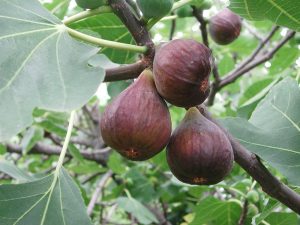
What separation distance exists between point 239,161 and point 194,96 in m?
0.25

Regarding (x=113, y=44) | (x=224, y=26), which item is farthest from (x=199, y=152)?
(x=224, y=26)

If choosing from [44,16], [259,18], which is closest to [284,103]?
[259,18]

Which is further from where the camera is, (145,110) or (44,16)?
(44,16)

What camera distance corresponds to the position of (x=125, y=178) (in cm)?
317

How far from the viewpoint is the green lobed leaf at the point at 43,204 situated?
1383 millimetres

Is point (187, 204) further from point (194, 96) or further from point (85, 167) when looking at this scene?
point (194, 96)

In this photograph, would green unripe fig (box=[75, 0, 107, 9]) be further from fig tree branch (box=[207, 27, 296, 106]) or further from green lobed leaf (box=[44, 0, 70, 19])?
fig tree branch (box=[207, 27, 296, 106])

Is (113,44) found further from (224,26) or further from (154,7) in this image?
(224,26)

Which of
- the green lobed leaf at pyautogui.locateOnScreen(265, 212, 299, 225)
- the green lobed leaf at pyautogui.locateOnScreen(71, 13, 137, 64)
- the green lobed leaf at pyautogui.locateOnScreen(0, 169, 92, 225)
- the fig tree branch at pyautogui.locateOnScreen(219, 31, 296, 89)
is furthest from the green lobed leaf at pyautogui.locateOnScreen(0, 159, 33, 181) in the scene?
the fig tree branch at pyautogui.locateOnScreen(219, 31, 296, 89)

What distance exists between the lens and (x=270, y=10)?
136cm

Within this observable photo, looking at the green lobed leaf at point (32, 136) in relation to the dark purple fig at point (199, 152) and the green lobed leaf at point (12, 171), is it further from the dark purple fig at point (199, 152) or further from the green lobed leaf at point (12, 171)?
the dark purple fig at point (199, 152)

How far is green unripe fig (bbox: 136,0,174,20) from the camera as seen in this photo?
1235 mm

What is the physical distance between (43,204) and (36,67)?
0.44 metres

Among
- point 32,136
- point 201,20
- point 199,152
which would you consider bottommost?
point 32,136
